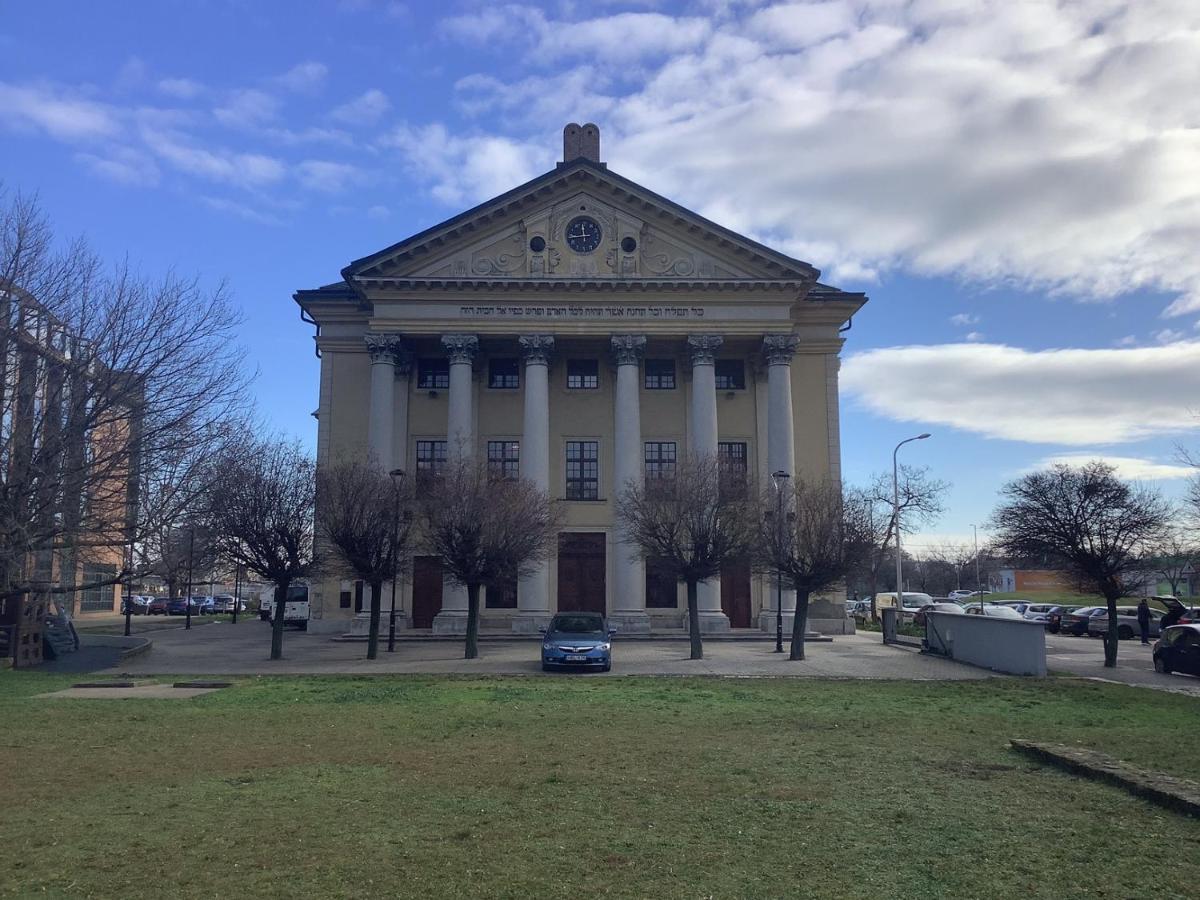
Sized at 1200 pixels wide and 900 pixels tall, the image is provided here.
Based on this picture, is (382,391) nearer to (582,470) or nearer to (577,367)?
(577,367)

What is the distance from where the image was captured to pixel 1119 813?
815 centimetres

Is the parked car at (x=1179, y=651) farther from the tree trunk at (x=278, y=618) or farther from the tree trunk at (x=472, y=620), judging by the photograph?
the tree trunk at (x=278, y=618)

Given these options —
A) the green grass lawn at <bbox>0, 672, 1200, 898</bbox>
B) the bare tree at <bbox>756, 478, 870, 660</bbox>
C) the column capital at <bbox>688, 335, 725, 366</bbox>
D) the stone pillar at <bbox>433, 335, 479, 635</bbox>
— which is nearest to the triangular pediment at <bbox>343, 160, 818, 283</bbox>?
the column capital at <bbox>688, 335, 725, 366</bbox>

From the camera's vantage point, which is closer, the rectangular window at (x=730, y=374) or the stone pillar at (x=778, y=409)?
the stone pillar at (x=778, y=409)

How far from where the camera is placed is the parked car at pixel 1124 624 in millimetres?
37719

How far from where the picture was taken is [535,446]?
37781mm

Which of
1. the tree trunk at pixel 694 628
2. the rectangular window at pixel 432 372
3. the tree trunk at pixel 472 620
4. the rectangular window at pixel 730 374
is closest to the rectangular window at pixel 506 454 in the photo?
the rectangular window at pixel 432 372

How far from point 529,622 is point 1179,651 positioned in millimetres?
21802

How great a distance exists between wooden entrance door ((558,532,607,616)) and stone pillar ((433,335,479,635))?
15.7ft

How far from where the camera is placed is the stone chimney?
141 feet

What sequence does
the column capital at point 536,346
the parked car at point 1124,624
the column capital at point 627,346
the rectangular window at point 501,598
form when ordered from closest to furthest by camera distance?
the parked car at point 1124,624 → the column capital at point 536,346 → the column capital at point 627,346 → the rectangular window at point 501,598

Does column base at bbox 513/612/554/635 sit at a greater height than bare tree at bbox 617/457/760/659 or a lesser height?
lesser

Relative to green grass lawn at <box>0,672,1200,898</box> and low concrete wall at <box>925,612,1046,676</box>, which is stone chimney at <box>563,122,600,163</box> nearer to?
low concrete wall at <box>925,612,1046,676</box>

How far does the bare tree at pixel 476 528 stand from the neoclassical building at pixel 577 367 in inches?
353
